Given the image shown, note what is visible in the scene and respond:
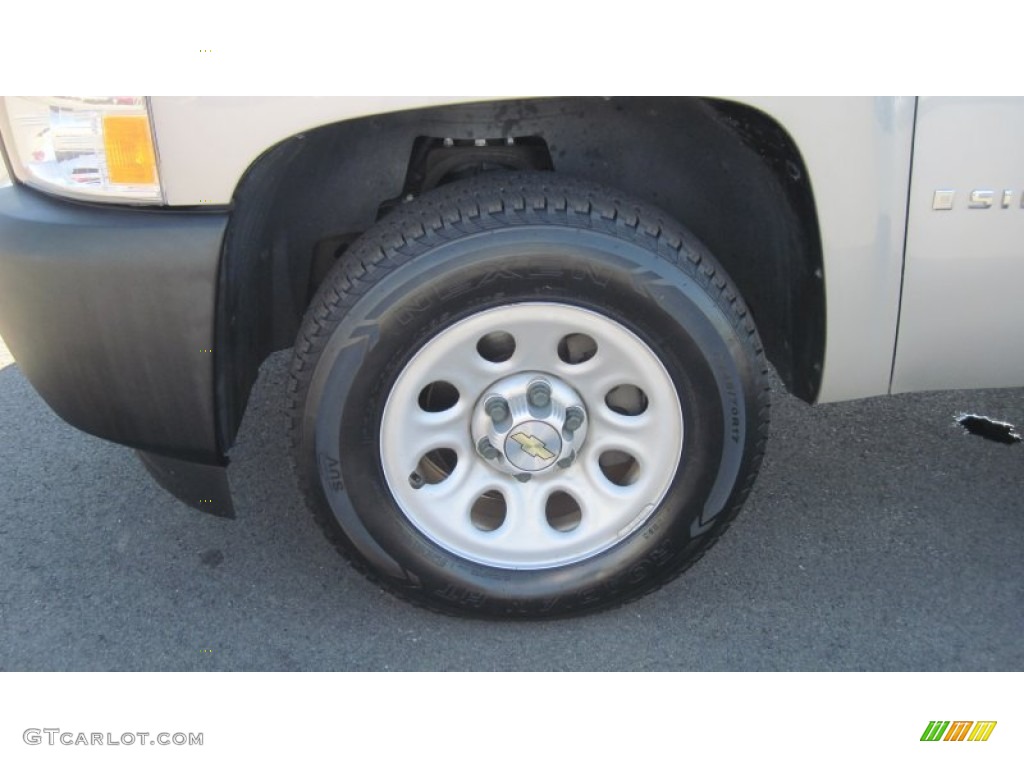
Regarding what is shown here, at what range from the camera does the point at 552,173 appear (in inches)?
88.4

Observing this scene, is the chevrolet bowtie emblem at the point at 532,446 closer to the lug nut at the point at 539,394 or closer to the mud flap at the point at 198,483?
the lug nut at the point at 539,394

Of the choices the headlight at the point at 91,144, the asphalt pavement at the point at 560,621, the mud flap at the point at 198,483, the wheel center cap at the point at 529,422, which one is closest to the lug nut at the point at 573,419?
the wheel center cap at the point at 529,422

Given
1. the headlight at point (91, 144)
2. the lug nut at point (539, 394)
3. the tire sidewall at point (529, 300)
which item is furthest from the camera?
the lug nut at point (539, 394)

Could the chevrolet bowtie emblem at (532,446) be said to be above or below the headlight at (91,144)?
below

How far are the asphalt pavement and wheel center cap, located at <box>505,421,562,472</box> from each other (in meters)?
0.41

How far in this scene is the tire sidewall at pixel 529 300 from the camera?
6.88 ft

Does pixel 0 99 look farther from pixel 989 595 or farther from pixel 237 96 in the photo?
pixel 989 595

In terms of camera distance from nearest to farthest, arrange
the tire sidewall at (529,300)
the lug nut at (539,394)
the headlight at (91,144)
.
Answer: the headlight at (91,144) → the tire sidewall at (529,300) → the lug nut at (539,394)

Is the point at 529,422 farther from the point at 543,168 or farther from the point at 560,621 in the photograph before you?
the point at 543,168

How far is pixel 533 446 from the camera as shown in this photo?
2279 millimetres
